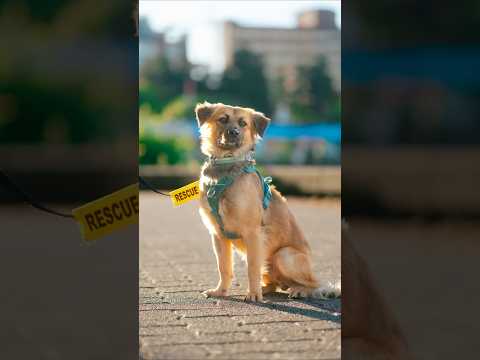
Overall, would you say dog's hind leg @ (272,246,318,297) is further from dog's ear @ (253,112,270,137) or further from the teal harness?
dog's ear @ (253,112,270,137)

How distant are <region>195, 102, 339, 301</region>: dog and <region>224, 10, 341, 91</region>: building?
6.43m

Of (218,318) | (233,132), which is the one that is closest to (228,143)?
(233,132)

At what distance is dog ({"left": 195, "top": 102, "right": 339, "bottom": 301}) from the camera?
153 inches

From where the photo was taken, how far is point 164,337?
312 cm

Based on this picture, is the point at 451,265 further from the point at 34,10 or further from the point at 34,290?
the point at 34,10

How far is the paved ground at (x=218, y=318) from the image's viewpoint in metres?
2.92

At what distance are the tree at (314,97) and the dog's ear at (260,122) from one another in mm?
8655

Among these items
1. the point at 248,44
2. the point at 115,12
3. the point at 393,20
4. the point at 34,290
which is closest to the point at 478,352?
the point at 393,20

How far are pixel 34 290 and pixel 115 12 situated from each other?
1158 millimetres

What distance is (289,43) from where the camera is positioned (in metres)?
13.3

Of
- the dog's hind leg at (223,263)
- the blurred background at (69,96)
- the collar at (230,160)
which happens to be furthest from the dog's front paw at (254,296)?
the blurred background at (69,96)

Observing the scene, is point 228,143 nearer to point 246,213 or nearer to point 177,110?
point 246,213

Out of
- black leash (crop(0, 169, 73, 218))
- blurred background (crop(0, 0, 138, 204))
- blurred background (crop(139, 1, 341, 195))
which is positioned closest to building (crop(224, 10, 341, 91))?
blurred background (crop(139, 1, 341, 195))

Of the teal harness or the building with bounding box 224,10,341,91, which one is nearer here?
the teal harness
